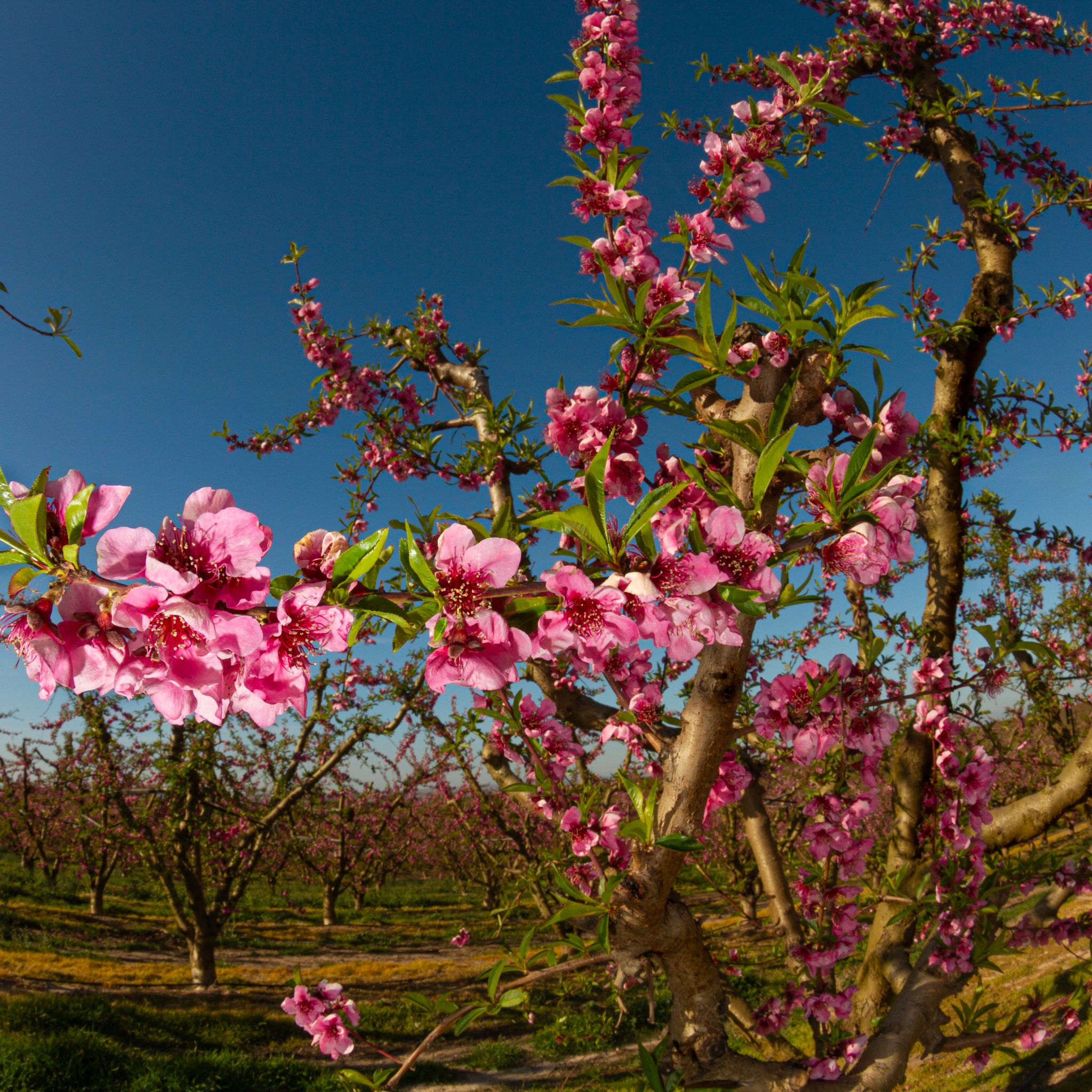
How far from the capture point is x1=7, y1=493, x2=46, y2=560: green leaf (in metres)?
0.76

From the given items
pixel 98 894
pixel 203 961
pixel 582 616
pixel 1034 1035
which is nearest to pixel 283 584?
pixel 582 616

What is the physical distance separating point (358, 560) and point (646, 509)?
41cm

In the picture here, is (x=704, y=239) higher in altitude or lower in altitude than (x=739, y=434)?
higher

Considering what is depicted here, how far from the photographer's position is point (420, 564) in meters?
0.86

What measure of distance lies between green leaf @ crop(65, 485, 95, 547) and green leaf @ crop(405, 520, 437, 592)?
1.36ft

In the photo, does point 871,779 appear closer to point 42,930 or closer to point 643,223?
point 643,223

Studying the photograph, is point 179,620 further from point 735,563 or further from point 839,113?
point 839,113

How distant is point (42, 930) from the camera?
9062 millimetres

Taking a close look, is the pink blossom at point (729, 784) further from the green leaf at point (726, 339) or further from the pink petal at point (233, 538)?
the pink petal at point (233, 538)

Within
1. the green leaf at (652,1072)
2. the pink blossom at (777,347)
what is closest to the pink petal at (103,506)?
the pink blossom at (777,347)

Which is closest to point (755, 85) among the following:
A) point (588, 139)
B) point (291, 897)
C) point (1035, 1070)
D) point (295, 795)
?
point (588, 139)

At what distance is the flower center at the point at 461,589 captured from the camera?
891 millimetres

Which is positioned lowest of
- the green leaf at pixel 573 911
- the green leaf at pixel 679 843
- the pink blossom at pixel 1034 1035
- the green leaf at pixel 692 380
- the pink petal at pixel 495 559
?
the pink blossom at pixel 1034 1035

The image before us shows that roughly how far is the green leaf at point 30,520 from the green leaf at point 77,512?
0.03 m
